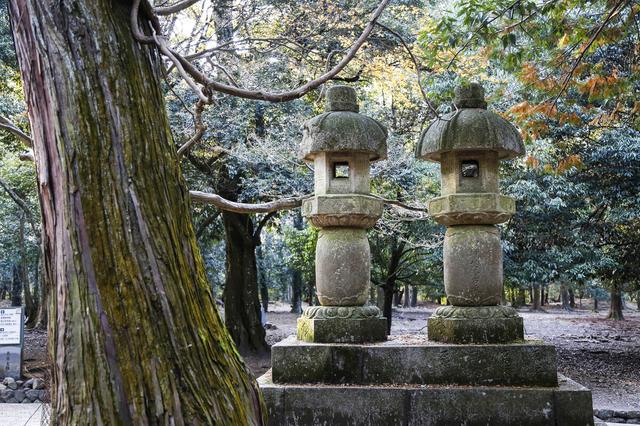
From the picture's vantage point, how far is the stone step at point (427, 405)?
4.27 m

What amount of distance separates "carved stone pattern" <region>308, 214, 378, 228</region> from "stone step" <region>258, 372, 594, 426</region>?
53.4 inches

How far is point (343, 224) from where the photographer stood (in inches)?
196

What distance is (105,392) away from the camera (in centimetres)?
201

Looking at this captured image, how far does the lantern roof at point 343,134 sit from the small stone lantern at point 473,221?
48 centimetres

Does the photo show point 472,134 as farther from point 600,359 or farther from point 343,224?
point 600,359

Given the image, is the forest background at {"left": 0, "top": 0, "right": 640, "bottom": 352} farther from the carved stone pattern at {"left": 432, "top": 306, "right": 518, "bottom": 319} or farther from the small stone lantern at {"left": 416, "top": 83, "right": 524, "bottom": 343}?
the carved stone pattern at {"left": 432, "top": 306, "right": 518, "bottom": 319}

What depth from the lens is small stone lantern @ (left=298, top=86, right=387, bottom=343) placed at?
4878mm

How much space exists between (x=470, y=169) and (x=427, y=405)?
2.12 m

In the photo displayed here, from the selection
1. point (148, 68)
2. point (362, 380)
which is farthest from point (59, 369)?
point (362, 380)

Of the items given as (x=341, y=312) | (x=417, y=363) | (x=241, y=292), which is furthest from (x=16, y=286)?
(x=417, y=363)

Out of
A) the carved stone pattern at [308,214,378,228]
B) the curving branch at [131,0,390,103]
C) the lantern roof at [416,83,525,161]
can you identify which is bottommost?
the carved stone pattern at [308,214,378,228]

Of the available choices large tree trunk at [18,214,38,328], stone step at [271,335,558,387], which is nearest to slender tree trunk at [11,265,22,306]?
large tree trunk at [18,214,38,328]

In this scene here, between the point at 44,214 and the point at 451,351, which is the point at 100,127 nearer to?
the point at 44,214

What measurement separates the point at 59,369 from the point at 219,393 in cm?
59
